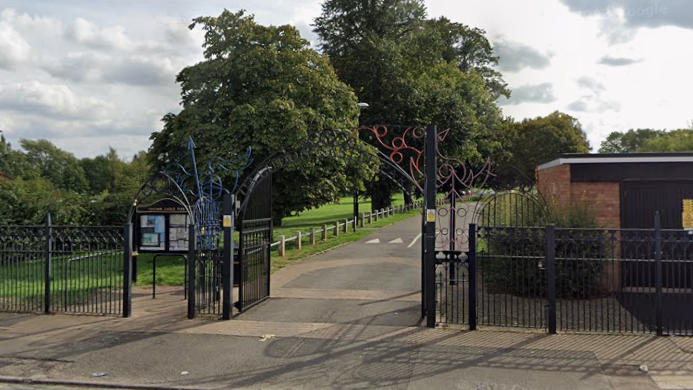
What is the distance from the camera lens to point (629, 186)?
11.9 metres

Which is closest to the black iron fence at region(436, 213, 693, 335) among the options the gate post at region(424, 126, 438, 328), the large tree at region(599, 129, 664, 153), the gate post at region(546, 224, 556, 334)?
the gate post at region(546, 224, 556, 334)

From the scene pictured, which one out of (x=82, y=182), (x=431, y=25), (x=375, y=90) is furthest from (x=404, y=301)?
(x=82, y=182)

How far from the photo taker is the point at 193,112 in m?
19.4

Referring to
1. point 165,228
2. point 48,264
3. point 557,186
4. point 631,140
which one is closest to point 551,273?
point 557,186

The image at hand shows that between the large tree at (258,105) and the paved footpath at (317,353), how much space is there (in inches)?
351

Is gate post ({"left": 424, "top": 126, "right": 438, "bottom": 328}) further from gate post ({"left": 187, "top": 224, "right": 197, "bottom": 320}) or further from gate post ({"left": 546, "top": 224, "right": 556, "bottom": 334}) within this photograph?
gate post ({"left": 187, "top": 224, "right": 197, "bottom": 320})

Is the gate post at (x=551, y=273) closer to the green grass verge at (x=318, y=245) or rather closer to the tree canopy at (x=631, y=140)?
the green grass verge at (x=318, y=245)

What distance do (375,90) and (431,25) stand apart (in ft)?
52.3

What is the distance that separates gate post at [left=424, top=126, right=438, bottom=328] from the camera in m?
9.07

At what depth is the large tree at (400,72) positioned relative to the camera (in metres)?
32.3

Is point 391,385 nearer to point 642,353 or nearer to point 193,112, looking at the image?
point 642,353

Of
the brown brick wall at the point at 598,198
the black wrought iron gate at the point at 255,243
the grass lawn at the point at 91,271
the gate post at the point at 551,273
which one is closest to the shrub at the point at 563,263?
the brown brick wall at the point at 598,198

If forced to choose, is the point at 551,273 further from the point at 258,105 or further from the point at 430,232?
the point at 258,105

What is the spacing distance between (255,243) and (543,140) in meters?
50.5
